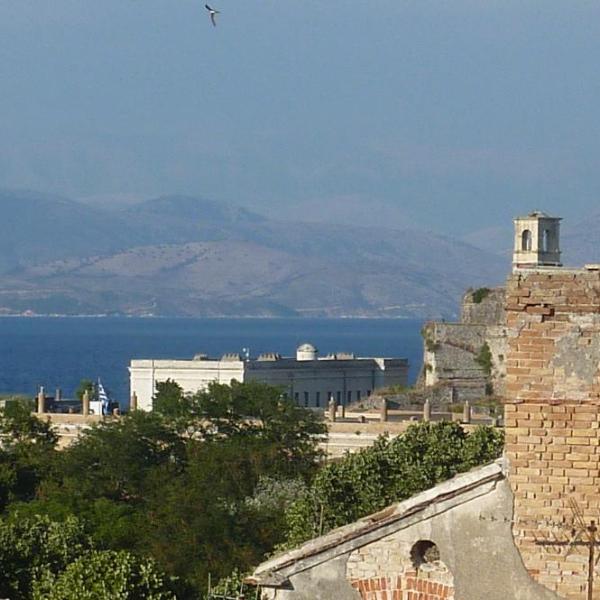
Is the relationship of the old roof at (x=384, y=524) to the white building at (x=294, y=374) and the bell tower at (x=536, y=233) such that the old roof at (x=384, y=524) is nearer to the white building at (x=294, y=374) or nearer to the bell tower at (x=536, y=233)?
the bell tower at (x=536, y=233)

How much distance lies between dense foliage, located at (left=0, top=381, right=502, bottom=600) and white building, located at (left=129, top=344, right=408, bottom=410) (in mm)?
34506

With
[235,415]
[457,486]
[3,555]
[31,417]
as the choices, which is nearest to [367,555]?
[457,486]

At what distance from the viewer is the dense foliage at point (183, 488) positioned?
112 ft

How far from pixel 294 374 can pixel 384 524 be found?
102069 mm

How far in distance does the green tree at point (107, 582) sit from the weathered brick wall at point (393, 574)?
11.4 m

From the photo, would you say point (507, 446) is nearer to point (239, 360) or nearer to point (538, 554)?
point (538, 554)

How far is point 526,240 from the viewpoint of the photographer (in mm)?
88312

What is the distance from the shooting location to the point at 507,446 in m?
17.3

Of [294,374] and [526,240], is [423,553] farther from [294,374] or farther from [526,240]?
[294,374]

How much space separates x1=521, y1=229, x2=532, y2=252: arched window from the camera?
86562 mm

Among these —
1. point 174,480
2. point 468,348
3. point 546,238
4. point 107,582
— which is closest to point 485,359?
point 468,348

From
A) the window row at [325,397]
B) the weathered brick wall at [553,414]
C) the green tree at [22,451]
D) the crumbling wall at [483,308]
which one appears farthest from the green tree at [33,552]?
the window row at [325,397]

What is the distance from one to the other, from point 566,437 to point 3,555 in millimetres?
18657

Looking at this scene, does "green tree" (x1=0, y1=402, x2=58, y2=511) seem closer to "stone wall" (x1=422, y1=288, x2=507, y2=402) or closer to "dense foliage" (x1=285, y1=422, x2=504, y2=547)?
"dense foliage" (x1=285, y1=422, x2=504, y2=547)
